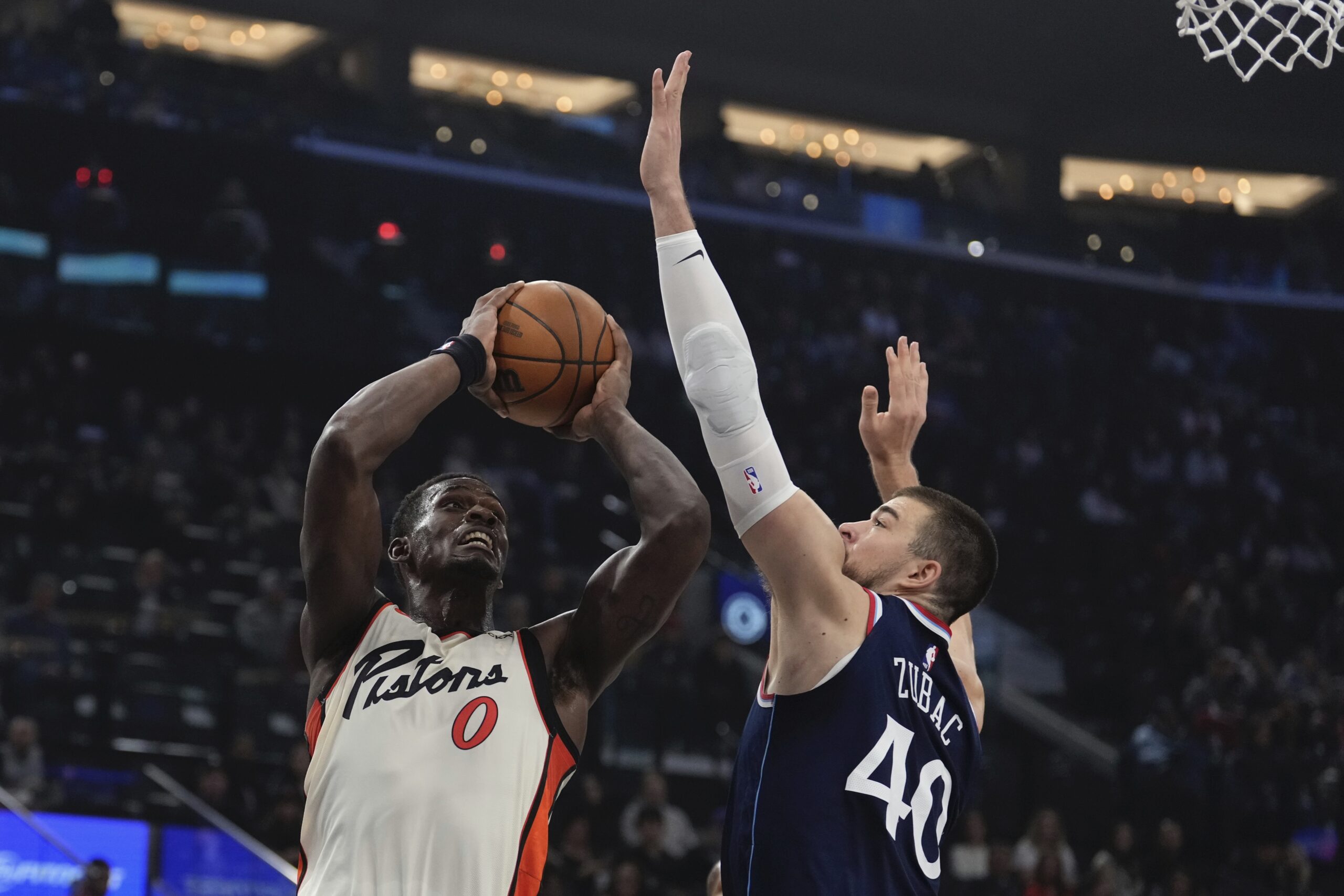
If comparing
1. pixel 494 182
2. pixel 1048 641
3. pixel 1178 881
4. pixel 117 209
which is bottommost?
pixel 1178 881

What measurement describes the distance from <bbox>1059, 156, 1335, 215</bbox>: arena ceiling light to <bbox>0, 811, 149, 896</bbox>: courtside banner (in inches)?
856

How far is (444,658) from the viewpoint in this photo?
3.23 metres

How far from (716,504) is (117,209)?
6.57m

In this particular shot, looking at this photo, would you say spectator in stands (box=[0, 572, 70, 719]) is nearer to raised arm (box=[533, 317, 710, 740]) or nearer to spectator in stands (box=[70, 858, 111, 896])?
spectator in stands (box=[70, 858, 111, 896])

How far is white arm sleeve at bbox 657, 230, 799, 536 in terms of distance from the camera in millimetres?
2951

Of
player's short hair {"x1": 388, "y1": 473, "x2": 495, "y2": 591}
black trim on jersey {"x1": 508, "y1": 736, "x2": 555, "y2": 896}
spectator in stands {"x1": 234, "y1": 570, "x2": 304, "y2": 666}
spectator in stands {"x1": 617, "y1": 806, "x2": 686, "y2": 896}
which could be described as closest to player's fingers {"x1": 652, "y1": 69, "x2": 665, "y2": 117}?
player's short hair {"x1": 388, "y1": 473, "x2": 495, "y2": 591}

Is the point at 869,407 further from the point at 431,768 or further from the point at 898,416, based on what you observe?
the point at 431,768

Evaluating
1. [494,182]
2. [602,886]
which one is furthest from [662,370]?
[602,886]

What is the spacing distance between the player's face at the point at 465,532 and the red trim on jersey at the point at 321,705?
0.62ft

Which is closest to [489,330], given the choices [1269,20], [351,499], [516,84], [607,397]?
[607,397]

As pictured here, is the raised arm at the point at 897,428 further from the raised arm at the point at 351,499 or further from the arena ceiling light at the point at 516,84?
the arena ceiling light at the point at 516,84

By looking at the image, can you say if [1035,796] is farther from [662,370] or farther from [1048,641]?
[662,370]

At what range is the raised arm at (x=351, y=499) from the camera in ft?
10.3

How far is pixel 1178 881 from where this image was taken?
10.6m
